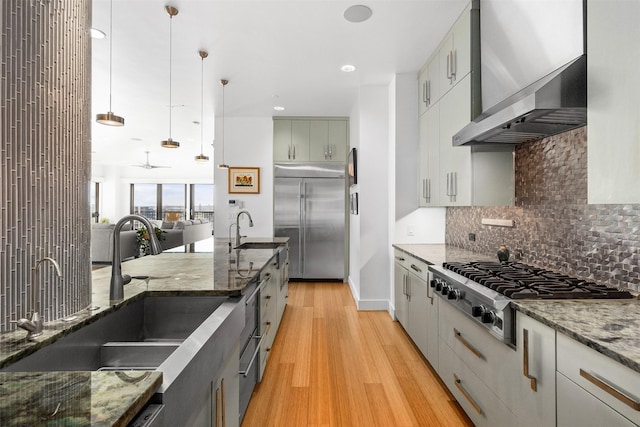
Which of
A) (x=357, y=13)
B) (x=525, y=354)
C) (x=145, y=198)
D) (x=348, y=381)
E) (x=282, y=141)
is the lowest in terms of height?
(x=348, y=381)

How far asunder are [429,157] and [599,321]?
93.5 inches

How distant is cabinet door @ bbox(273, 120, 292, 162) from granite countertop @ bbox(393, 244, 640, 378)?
4.72 meters

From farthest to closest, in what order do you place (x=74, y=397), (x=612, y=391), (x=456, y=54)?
(x=456, y=54) → (x=612, y=391) → (x=74, y=397)

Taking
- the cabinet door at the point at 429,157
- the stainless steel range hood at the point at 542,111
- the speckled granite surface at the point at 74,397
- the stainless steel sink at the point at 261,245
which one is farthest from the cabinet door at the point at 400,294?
the speckled granite surface at the point at 74,397

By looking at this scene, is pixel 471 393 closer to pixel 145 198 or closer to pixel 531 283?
pixel 531 283

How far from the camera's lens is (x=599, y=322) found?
3.70 feet

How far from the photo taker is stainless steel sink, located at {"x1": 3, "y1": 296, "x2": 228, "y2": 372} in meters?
1.00

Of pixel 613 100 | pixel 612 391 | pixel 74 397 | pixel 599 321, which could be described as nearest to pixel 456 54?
pixel 613 100

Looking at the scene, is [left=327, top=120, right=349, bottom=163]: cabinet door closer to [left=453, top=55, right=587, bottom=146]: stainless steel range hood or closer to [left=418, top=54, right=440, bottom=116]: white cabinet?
[left=418, top=54, right=440, bottom=116]: white cabinet

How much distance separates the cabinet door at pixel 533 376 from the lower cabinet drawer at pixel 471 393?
0.35 ft

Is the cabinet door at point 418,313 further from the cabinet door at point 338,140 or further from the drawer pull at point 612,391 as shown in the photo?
the cabinet door at point 338,140

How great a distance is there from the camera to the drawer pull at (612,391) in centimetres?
85

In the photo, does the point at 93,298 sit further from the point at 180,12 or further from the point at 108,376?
the point at 180,12

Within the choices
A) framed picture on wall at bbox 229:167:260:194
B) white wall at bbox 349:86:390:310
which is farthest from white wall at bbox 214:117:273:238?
white wall at bbox 349:86:390:310
